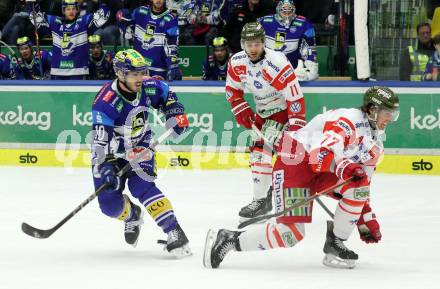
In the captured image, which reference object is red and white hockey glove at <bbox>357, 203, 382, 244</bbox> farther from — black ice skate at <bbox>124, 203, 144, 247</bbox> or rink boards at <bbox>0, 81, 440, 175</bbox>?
rink boards at <bbox>0, 81, 440, 175</bbox>

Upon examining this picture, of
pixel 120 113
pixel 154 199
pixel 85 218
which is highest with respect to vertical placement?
→ pixel 120 113

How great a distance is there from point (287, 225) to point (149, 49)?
5.46 metres

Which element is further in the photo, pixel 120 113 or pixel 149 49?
pixel 149 49

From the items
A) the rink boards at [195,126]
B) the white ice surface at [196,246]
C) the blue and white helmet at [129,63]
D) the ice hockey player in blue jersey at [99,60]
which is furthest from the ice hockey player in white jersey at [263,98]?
the ice hockey player in blue jersey at [99,60]

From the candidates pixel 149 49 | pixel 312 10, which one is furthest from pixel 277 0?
pixel 149 49

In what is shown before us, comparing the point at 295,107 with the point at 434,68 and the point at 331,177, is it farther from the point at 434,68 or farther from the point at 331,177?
the point at 434,68

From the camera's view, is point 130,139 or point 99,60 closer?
point 130,139

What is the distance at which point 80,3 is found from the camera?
12.2 m

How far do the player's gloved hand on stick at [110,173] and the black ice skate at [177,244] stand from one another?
46 cm

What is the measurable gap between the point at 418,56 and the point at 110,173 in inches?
184

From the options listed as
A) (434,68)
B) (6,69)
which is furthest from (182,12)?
(434,68)

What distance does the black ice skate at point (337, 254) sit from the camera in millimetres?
6262

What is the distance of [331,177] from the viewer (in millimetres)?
6176

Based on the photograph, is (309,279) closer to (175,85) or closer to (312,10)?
(175,85)
